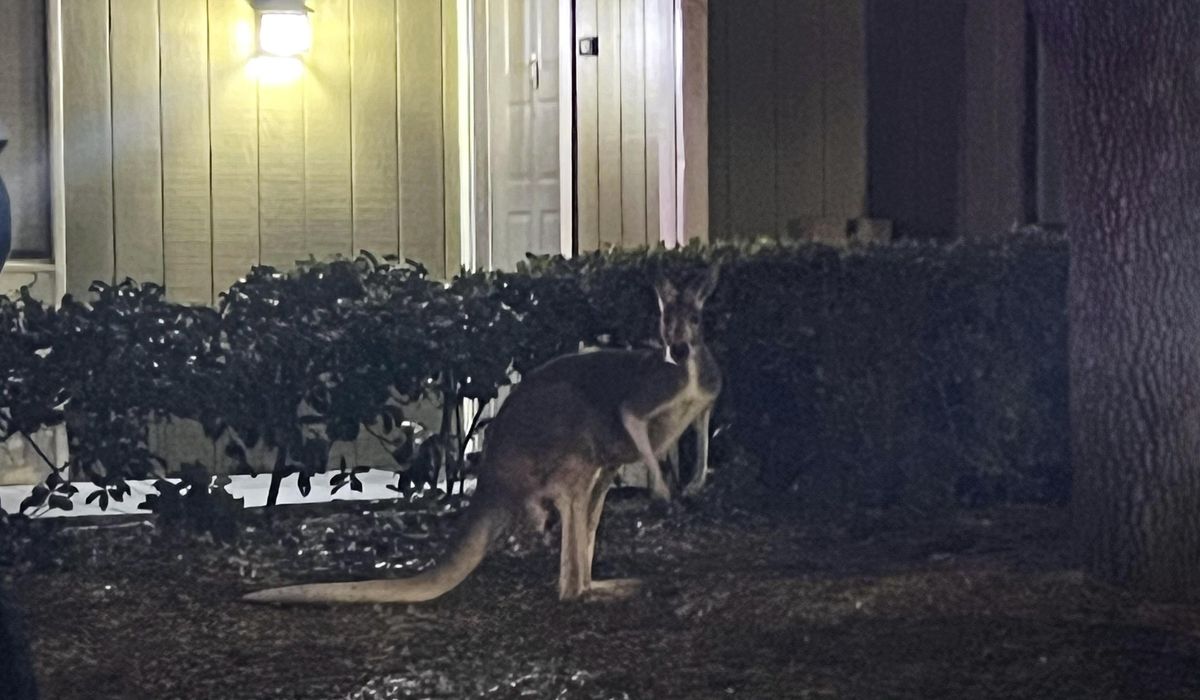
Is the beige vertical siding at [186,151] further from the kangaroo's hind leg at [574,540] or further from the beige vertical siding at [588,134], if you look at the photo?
Result: the kangaroo's hind leg at [574,540]

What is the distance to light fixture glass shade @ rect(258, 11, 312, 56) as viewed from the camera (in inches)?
368

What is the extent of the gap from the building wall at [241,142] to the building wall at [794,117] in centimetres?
164

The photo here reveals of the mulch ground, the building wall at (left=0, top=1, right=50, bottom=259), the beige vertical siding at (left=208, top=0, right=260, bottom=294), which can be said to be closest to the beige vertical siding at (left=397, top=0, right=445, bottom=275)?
the beige vertical siding at (left=208, top=0, right=260, bottom=294)

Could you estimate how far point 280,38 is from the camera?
9383 mm

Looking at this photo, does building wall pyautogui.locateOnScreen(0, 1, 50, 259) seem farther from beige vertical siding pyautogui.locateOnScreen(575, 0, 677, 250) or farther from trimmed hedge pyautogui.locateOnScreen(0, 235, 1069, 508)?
beige vertical siding pyautogui.locateOnScreen(575, 0, 677, 250)

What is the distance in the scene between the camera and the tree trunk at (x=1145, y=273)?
592 cm

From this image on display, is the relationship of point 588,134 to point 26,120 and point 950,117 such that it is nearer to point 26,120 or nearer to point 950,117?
point 950,117

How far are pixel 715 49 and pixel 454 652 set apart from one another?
186 inches

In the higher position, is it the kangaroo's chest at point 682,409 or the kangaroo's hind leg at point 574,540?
the kangaroo's chest at point 682,409

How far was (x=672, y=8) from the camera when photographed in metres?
9.14

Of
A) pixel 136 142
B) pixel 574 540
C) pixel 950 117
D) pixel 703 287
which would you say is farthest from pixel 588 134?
pixel 574 540

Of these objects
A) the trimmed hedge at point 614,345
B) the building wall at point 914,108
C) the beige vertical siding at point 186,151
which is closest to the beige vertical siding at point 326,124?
the beige vertical siding at point 186,151

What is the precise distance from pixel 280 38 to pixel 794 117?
112 inches

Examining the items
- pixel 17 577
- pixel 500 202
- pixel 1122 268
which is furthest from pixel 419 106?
pixel 1122 268
